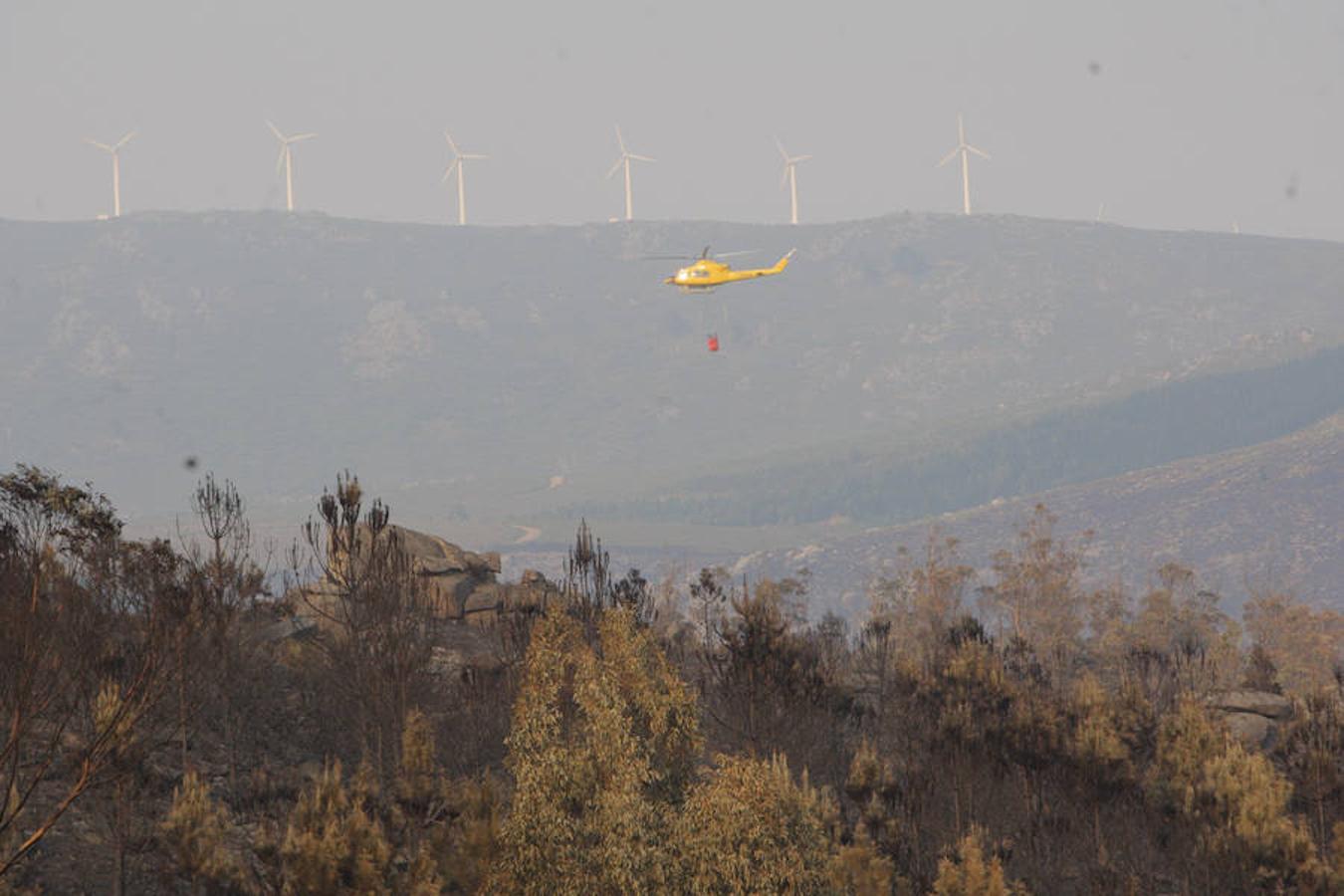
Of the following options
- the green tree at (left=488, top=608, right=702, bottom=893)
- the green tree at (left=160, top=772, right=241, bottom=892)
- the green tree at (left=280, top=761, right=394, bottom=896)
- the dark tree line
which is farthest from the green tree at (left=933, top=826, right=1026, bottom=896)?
the green tree at (left=160, top=772, right=241, bottom=892)

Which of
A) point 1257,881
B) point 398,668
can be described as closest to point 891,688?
point 1257,881

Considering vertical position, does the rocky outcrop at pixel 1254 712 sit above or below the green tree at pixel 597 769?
below

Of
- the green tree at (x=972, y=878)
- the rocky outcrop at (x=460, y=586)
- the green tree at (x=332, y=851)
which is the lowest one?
the green tree at (x=972, y=878)

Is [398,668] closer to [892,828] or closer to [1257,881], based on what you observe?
[892,828]

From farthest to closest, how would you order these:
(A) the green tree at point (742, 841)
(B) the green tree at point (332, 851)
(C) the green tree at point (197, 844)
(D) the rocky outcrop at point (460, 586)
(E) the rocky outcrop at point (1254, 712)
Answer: (D) the rocky outcrop at point (460, 586)
(E) the rocky outcrop at point (1254, 712)
(C) the green tree at point (197, 844)
(B) the green tree at point (332, 851)
(A) the green tree at point (742, 841)

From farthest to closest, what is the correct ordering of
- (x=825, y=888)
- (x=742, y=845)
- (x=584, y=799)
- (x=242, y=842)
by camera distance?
(x=242, y=842), (x=584, y=799), (x=825, y=888), (x=742, y=845)

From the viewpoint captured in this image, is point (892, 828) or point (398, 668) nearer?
point (398, 668)

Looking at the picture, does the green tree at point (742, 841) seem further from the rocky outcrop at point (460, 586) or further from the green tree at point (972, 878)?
the rocky outcrop at point (460, 586)

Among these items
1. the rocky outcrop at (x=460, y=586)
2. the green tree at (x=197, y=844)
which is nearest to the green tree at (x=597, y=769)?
the green tree at (x=197, y=844)

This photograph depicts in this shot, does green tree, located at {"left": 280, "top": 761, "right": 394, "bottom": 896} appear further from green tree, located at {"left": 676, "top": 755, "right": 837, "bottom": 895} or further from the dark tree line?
green tree, located at {"left": 676, "top": 755, "right": 837, "bottom": 895}
